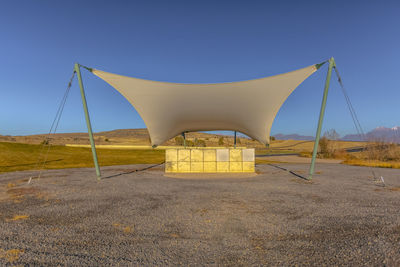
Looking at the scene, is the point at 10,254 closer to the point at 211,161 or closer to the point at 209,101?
the point at 209,101

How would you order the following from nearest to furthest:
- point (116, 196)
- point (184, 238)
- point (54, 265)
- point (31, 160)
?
point (54, 265) → point (184, 238) → point (116, 196) → point (31, 160)

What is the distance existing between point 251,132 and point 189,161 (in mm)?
4650

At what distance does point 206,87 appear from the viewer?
11.5 m

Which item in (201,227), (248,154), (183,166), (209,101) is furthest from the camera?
(183,166)

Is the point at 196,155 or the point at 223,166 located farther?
the point at 196,155

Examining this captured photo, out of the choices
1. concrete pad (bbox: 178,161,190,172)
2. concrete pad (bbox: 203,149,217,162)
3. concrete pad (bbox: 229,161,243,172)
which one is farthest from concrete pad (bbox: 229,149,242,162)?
concrete pad (bbox: 178,161,190,172)

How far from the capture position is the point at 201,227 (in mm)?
4879

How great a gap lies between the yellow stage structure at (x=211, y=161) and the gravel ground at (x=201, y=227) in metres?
5.70

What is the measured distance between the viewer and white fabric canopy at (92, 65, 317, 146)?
11.1 meters

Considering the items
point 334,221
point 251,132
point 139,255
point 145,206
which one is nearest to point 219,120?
point 251,132

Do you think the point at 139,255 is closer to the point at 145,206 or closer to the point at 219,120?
the point at 145,206

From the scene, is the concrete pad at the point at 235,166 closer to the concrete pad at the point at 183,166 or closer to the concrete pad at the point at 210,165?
the concrete pad at the point at 210,165

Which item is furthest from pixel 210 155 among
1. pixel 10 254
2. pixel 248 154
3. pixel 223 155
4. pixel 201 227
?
pixel 10 254

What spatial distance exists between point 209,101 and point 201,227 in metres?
8.40
